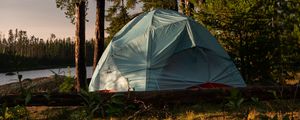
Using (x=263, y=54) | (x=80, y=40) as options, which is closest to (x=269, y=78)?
(x=263, y=54)

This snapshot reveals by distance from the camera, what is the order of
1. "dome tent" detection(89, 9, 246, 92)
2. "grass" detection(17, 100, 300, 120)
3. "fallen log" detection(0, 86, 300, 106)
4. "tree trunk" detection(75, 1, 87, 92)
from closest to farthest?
"grass" detection(17, 100, 300, 120)
"fallen log" detection(0, 86, 300, 106)
"dome tent" detection(89, 9, 246, 92)
"tree trunk" detection(75, 1, 87, 92)

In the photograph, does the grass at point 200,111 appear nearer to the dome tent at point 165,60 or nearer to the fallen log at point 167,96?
the fallen log at point 167,96

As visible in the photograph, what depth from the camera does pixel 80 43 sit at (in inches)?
695

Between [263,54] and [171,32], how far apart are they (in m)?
4.02

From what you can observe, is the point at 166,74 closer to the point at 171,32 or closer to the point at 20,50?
the point at 171,32

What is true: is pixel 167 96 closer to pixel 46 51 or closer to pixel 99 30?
pixel 99 30

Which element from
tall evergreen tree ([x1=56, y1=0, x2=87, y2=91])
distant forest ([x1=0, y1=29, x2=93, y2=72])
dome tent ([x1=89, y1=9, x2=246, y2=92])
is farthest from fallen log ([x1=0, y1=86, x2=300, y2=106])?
distant forest ([x1=0, y1=29, x2=93, y2=72])

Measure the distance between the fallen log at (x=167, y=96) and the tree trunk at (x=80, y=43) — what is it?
6843 millimetres

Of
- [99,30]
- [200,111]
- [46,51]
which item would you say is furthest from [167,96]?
[46,51]

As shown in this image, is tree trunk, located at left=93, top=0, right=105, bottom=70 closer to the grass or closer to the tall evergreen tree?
the tall evergreen tree

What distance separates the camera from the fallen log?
10.5 meters

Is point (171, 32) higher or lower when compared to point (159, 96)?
higher

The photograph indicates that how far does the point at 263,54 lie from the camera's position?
56.8ft

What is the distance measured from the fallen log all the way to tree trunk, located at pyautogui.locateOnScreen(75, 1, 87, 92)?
6.84 m
